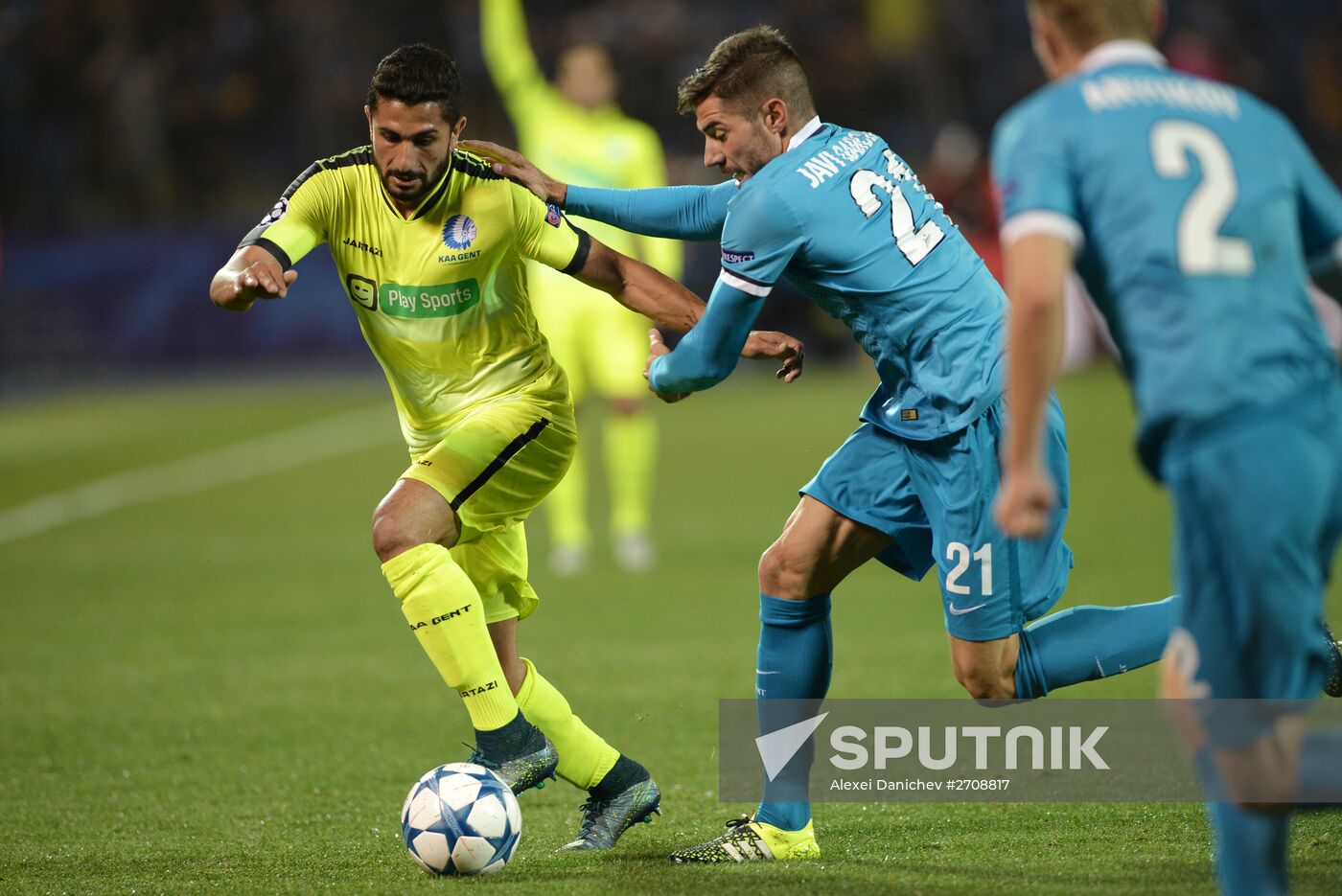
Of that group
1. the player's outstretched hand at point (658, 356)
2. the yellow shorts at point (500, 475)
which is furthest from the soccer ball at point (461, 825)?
the player's outstretched hand at point (658, 356)

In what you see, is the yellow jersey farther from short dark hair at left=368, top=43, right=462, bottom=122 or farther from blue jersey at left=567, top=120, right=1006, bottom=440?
blue jersey at left=567, top=120, right=1006, bottom=440

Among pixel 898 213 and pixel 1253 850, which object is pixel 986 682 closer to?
pixel 898 213

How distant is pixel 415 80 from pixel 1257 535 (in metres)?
2.65

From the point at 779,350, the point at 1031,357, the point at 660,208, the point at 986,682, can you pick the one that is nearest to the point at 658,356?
the point at 779,350

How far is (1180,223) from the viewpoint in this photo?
111 inches

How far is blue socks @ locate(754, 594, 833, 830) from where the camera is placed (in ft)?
14.3

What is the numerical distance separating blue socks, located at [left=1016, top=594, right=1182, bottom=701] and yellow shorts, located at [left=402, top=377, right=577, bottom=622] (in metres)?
1.45

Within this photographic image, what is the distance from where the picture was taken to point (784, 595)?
4379 mm

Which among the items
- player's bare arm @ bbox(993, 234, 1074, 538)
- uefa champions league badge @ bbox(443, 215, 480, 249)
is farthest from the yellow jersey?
player's bare arm @ bbox(993, 234, 1074, 538)

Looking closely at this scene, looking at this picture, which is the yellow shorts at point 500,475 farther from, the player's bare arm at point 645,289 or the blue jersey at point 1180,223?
the blue jersey at point 1180,223

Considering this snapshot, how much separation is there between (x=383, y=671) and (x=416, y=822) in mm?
3037

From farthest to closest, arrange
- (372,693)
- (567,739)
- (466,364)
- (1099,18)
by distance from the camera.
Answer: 1. (372,693)
2. (466,364)
3. (567,739)
4. (1099,18)

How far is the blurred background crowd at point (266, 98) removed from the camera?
69.6ft

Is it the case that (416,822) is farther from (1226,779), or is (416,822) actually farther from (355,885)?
(1226,779)
